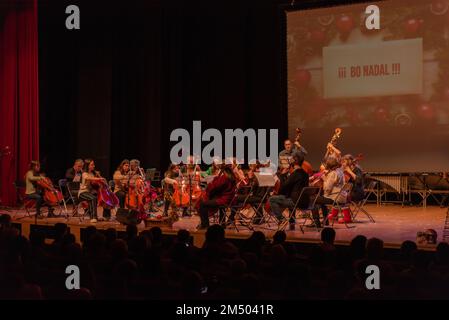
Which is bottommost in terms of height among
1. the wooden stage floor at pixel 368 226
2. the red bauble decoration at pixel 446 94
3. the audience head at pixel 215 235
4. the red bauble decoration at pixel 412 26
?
the wooden stage floor at pixel 368 226

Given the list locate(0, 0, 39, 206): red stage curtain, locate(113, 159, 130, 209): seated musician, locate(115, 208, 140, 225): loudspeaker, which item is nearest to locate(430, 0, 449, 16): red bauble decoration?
locate(113, 159, 130, 209): seated musician

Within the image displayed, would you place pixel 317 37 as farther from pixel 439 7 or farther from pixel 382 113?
pixel 439 7

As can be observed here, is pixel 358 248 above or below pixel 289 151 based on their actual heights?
below

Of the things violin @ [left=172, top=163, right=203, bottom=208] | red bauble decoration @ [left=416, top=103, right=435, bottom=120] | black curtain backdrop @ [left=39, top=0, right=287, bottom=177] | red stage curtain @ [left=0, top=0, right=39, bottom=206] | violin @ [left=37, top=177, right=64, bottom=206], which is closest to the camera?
violin @ [left=172, top=163, right=203, bottom=208]

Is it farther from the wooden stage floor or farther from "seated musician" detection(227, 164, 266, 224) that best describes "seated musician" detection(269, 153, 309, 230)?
"seated musician" detection(227, 164, 266, 224)

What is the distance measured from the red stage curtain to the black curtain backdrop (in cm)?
101

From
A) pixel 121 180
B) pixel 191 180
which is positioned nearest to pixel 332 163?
pixel 191 180

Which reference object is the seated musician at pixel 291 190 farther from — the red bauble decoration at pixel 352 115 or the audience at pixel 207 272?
the red bauble decoration at pixel 352 115

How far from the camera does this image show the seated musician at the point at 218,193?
9.65 m

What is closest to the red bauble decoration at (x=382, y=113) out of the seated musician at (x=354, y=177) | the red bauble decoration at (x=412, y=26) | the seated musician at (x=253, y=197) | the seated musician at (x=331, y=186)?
the red bauble decoration at (x=412, y=26)

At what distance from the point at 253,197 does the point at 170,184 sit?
2.31 m

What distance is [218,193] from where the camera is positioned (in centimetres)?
973

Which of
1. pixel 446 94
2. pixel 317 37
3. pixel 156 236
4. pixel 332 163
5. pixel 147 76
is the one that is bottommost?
pixel 156 236

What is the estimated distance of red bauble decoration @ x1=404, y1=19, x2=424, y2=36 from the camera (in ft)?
42.3
